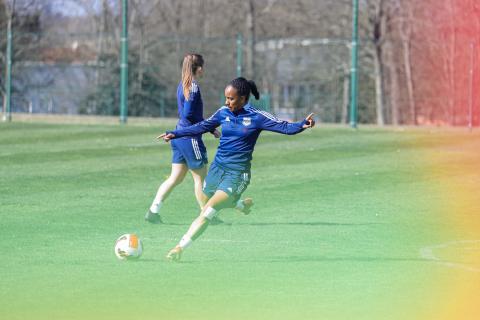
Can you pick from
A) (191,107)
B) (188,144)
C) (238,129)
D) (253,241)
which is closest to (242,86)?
(238,129)

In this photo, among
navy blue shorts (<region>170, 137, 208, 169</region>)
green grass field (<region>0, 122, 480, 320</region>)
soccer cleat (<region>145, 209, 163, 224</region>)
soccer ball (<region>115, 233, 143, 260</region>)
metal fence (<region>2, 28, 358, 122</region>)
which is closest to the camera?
green grass field (<region>0, 122, 480, 320</region>)

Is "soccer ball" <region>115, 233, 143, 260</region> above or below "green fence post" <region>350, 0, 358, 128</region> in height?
below

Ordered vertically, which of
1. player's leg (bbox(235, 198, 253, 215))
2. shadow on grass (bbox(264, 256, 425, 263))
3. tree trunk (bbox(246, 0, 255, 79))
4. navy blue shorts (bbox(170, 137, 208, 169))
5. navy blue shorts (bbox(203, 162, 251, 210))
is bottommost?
shadow on grass (bbox(264, 256, 425, 263))

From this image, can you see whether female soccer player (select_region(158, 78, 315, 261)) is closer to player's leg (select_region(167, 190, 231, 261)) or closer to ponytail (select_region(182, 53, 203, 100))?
player's leg (select_region(167, 190, 231, 261))

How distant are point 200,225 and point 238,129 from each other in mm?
948

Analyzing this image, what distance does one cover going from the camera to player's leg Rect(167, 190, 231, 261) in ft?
33.9

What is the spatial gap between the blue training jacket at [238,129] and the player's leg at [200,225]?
35 cm

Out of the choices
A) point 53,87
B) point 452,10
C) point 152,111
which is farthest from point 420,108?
point 53,87

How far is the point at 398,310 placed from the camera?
8391mm

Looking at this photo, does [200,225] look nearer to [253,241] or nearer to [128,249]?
[128,249]

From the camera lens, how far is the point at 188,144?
1334cm

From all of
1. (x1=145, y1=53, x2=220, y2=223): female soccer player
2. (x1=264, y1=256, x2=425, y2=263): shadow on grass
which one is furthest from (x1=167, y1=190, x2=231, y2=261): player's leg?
(x1=145, y1=53, x2=220, y2=223): female soccer player

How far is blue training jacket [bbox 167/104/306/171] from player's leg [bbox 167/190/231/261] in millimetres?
346

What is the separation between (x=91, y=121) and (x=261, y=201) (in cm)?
1910
